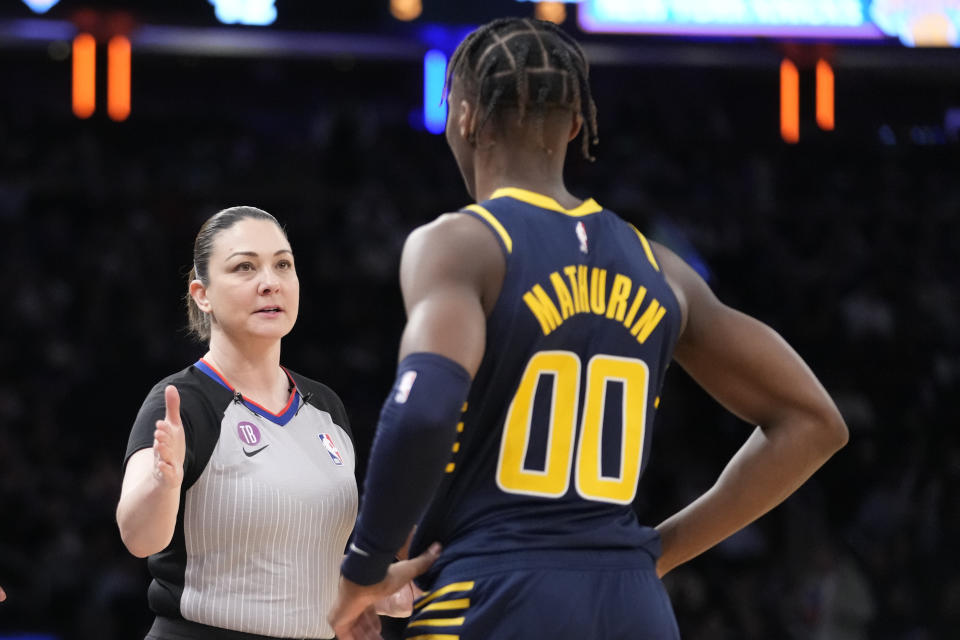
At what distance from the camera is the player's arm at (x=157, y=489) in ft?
8.59

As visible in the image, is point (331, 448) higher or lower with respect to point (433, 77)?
lower

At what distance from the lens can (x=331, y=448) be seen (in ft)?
10.3

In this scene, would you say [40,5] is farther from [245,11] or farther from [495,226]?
[495,226]

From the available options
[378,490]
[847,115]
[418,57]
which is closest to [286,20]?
[418,57]

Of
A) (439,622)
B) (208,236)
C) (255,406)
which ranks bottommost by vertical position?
(439,622)

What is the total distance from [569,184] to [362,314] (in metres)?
2.31

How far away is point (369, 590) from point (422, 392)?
0.39m

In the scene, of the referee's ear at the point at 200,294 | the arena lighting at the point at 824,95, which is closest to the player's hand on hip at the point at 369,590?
the referee's ear at the point at 200,294

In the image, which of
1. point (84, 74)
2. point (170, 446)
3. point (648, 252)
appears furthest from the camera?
point (84, 74)

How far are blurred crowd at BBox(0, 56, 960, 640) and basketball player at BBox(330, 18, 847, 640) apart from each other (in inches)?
258

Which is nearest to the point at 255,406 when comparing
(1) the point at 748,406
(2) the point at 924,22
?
(1) the point at 748,406

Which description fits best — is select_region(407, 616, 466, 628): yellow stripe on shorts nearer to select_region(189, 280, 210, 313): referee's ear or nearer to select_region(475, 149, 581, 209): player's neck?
select_region(475, 149, 581, 209): player's neck

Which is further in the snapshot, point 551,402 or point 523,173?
point 523,173

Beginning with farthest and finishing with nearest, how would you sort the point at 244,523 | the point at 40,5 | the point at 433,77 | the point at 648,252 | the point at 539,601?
the point at 433,77
the point at 40,5
the point at 244,523
the point at 648,252
the point at 539,601
